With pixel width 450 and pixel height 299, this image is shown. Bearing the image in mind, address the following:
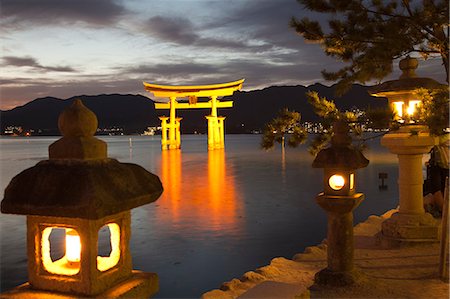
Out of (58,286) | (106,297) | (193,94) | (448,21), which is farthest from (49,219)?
(193,94)

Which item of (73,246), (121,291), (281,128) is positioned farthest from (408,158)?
(73,246)

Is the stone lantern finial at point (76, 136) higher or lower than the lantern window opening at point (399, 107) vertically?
lower

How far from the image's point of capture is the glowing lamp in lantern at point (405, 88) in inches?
279

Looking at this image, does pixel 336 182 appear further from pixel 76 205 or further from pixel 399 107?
pixel 76 205

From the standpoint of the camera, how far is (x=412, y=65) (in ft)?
24.4

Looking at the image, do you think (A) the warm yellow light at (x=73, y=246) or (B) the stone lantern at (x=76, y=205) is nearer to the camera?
(B) the stone lantern at (x=76, y=205)

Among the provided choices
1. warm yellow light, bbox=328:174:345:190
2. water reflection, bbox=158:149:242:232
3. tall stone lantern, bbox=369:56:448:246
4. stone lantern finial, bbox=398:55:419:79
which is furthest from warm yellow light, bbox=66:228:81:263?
water reflection, bbox=158:149:242:232

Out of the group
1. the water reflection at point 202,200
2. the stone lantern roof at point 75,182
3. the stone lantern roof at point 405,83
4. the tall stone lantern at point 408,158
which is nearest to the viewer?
the stone lantern roof at point 75,182

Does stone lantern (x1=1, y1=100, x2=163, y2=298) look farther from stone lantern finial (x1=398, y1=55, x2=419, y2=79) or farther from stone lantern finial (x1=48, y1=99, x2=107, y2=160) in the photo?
stone lantern finial (x1=398, y1=55, x2=419, y2=79)

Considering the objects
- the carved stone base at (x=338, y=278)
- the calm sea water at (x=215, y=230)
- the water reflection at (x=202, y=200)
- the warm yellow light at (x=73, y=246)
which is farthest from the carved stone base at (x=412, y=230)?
the warm yellow light at (x=73, y=246)

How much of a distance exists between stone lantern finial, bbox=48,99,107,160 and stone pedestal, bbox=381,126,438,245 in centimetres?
616

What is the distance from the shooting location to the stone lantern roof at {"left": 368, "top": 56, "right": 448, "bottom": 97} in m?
7.04

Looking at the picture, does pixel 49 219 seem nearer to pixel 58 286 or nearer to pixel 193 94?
pixel 58 286

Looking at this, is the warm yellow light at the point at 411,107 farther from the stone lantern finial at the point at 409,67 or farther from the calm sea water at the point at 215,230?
the calm sea water at the point at 215,230
